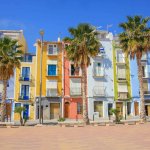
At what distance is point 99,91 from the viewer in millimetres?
45219

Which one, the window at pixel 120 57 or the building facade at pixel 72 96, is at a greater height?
the window at pixel 120 57

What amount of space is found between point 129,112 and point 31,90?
1771 centimetres

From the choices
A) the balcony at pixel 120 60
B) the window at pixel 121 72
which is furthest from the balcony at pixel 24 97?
the balcony at pixel 120 60

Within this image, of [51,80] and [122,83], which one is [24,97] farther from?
[122,83]

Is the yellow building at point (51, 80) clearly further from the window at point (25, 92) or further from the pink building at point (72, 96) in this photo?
the window at point (25, 92)

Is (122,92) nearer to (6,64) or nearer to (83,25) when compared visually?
(83,25)

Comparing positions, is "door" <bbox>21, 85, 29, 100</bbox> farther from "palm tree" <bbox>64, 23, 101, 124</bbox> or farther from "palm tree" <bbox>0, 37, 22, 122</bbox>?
"palm tree" <bbox>64, 23, 101, 124</bbox>

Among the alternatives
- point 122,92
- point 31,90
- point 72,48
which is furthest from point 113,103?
point 72,48

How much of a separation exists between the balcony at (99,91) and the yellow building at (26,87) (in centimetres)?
1068

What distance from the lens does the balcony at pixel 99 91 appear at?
4494cm

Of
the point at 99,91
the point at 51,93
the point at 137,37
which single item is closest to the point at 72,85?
the point at 51,93

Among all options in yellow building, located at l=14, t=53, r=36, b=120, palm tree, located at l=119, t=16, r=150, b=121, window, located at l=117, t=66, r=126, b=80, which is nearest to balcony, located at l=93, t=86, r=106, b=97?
window, located at l=117, t=66, r=126, b=80

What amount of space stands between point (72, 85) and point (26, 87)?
7.88 meters

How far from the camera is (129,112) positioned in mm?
46031
